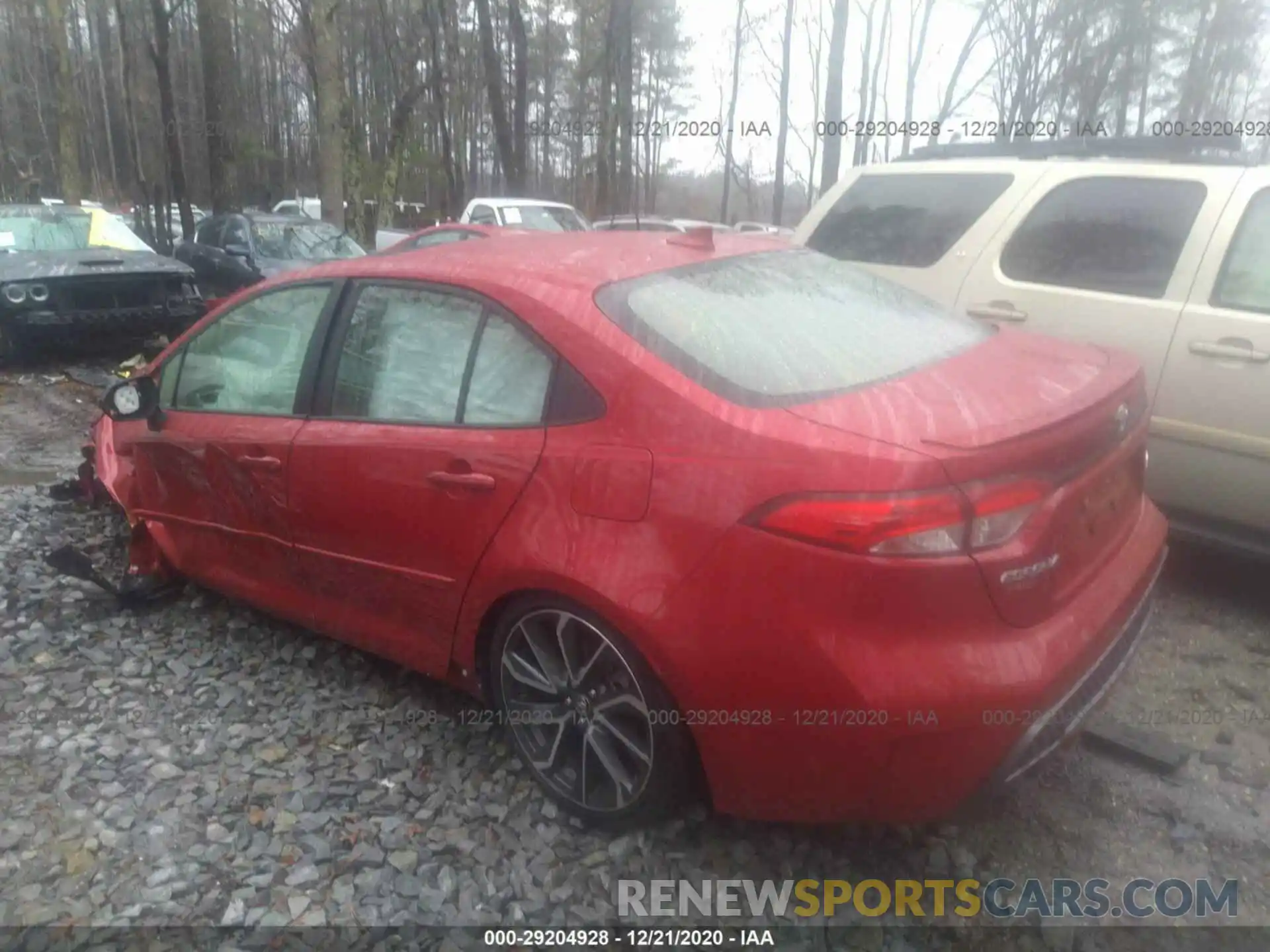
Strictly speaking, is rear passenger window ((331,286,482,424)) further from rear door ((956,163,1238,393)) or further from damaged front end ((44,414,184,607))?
rear door ((956,163,1238,393))

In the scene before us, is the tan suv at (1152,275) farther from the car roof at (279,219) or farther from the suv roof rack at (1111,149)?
the car roof at (279,219)

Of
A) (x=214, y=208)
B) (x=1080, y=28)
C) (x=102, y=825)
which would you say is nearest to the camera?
(x=102, y=825)

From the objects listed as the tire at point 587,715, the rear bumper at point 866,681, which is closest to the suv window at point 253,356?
the tire at point 587,715

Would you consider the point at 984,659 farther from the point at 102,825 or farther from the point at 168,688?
the point at 168,688

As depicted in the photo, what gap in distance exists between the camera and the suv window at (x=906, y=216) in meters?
4.66

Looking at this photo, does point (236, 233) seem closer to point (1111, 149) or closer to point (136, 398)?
point (136, 398)

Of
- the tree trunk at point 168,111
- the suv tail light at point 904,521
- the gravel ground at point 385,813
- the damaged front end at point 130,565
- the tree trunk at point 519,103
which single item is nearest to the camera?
the suv tail light at point 904,521

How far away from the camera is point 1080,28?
25.2 meters

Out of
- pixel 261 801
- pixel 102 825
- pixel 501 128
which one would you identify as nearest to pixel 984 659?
pixel 261 801

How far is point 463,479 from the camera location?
257 cm

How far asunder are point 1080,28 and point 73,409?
26.7m

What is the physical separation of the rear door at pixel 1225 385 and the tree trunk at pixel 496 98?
17.3 meters

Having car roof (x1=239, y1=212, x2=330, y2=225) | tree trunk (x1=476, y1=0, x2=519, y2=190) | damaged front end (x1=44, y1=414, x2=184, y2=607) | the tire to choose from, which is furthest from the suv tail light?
tree trunk (x1=476, y1=0, x2=519, y2=190)

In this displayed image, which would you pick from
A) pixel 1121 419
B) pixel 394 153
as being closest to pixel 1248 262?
pixel 1121 419
